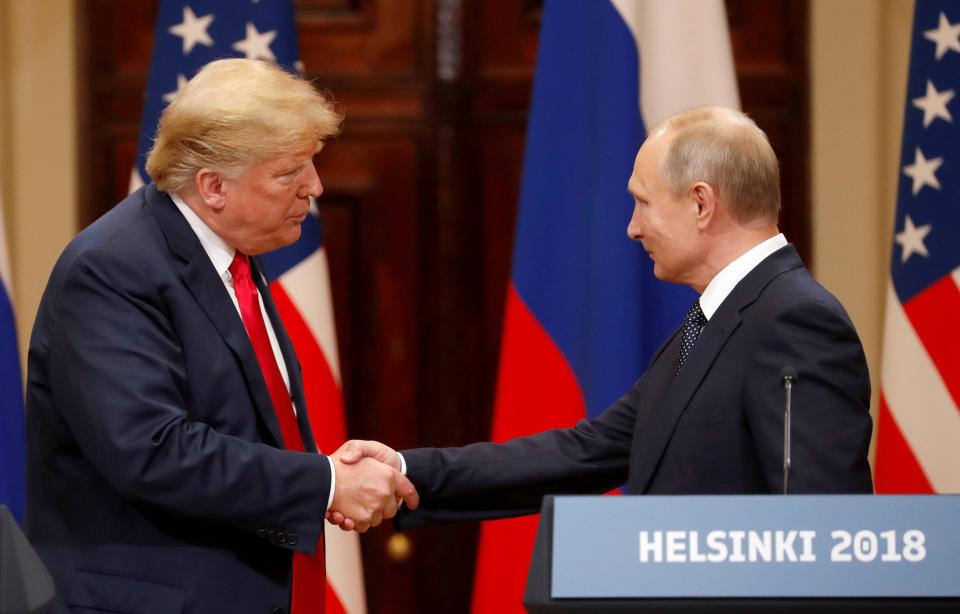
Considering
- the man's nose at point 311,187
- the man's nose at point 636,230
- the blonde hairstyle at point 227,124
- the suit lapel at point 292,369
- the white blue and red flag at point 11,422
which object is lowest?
the white blue and red flag at point 11,422

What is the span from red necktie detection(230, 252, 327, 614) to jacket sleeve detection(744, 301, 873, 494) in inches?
32.5

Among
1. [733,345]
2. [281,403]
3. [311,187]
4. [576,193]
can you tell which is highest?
[311,187]

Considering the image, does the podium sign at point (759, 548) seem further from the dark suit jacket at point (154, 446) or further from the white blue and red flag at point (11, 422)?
the white blue and red flag at point (11, 422)

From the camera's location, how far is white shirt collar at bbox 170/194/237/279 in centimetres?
232

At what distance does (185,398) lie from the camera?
7.11ft

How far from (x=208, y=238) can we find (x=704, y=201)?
0.87 metres

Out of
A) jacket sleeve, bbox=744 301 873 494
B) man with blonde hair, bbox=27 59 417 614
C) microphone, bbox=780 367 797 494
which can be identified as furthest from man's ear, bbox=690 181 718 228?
man with blonde hair, bbox=27 59 417 614

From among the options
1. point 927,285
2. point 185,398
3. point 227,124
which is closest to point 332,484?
point 185,398

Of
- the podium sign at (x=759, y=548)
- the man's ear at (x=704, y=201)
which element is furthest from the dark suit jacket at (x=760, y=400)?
the podium sign at (x=759, y=548)

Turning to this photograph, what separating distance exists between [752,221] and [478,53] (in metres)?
2.08

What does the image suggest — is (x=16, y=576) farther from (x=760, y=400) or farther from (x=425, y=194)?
(x=425, y=194)

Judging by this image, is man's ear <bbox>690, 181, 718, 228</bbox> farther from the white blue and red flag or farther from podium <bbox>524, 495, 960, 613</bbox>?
the white blue and red flag

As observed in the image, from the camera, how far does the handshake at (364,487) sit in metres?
2.33

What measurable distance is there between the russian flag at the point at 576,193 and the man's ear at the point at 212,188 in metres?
1.10
